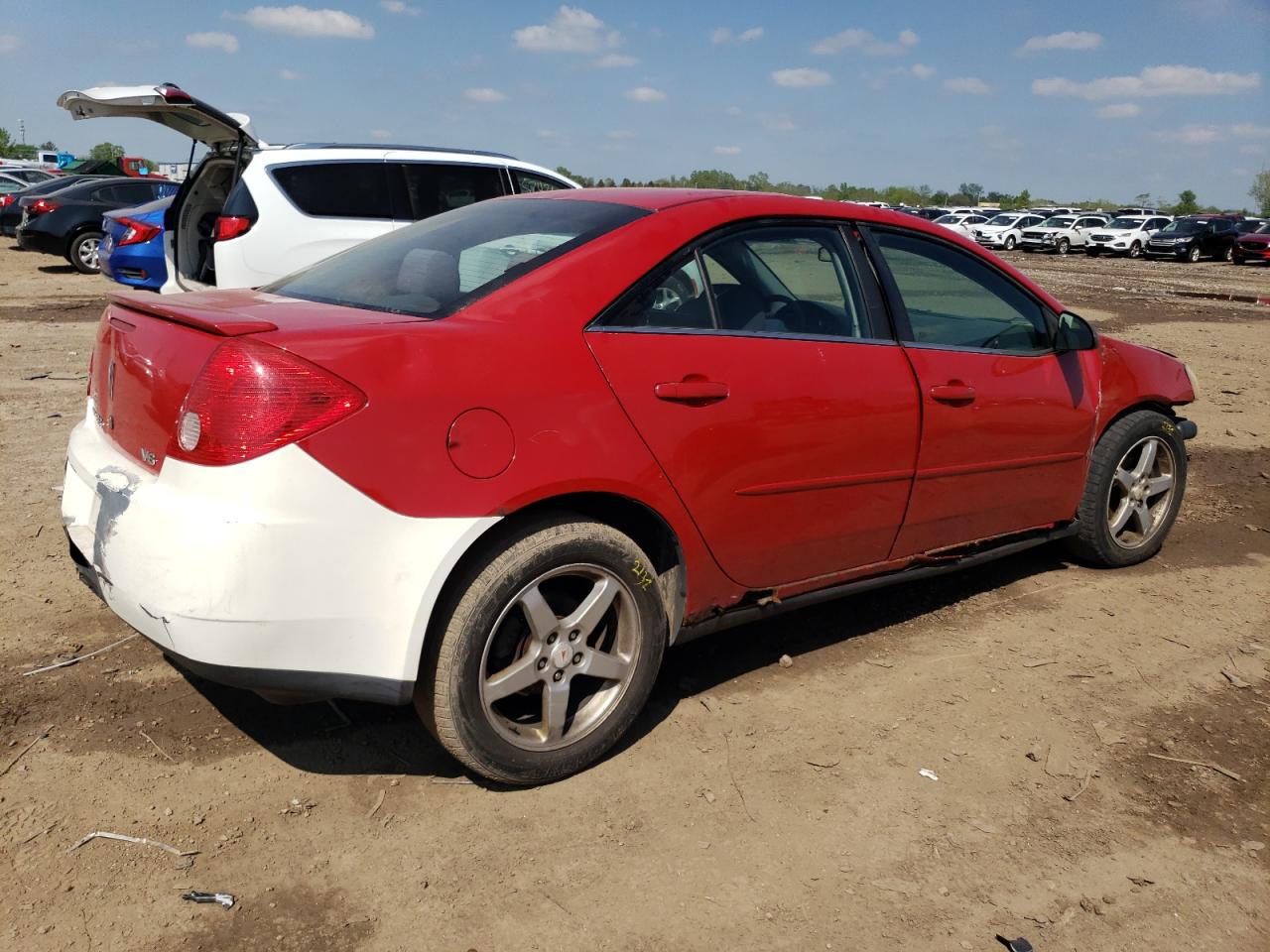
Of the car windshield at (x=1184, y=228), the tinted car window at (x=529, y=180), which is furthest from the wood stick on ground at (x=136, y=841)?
the car windshield at (x=1184, y=228)

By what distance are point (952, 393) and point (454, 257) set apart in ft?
6.00

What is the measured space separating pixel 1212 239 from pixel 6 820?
139 feet

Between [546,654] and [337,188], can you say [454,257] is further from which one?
[337,188]

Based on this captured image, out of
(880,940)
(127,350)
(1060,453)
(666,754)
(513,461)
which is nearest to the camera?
(880,940)

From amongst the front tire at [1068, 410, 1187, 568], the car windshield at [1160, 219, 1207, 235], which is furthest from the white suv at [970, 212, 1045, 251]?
the front tire at [1068, 410, 1187, 568]

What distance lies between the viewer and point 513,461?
110 inches

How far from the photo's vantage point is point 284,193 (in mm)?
8500

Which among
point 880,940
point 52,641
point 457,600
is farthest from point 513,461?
point 52,641

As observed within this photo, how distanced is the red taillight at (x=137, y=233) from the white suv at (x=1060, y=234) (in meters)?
37.3

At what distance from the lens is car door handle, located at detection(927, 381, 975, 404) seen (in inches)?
151

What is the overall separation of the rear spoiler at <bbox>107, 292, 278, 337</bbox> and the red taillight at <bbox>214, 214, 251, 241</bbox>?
534 centimetres

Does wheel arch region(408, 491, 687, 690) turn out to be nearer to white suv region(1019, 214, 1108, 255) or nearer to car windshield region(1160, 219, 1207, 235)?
car windshield region(1160, 219, 1207, 235)

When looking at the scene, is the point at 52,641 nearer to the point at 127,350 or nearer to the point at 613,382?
the point at 127,350

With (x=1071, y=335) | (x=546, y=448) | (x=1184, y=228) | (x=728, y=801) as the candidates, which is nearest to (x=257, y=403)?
(x=546, y=448)
